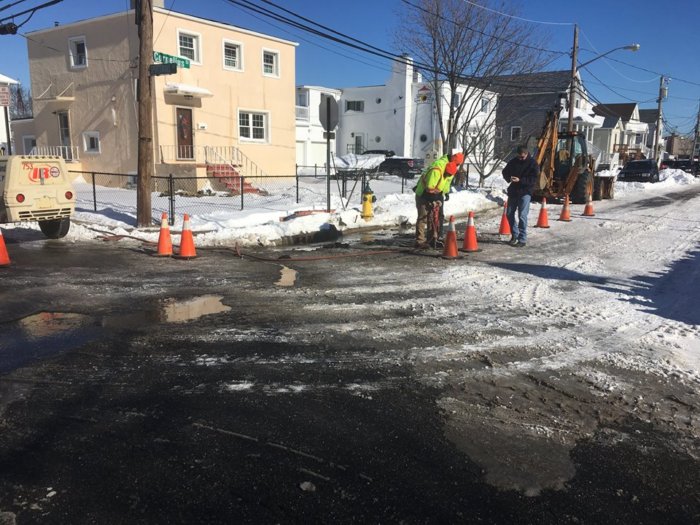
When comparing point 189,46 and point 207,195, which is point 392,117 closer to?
point 189,46

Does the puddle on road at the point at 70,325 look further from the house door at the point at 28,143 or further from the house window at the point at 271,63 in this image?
the house door at the point at 28,143

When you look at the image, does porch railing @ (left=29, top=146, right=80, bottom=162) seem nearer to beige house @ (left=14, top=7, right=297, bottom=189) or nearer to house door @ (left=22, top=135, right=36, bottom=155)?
beige house @ (left=14, top=7, right=297, bottom=189)

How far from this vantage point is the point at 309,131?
3994 centimetres

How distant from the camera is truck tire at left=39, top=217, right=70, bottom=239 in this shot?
38.9ft

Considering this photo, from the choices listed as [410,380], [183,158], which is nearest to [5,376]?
[410,380]

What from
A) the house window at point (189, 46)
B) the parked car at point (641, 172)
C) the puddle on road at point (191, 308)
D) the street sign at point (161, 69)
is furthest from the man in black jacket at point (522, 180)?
the parked car at point (641, 172)

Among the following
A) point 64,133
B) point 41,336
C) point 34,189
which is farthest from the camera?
point 64,133

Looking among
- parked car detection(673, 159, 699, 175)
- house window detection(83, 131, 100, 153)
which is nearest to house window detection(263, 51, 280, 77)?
house window detection(83, 131, 100, 153)

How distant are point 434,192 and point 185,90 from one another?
15610 millimetres

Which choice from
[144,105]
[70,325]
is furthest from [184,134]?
[70,325]

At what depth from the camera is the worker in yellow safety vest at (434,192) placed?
10227 mm

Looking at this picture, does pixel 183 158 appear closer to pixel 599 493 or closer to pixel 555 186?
pixel 555 186

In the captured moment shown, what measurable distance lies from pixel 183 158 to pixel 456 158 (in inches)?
649

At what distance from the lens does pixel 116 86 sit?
2314 centimetres
